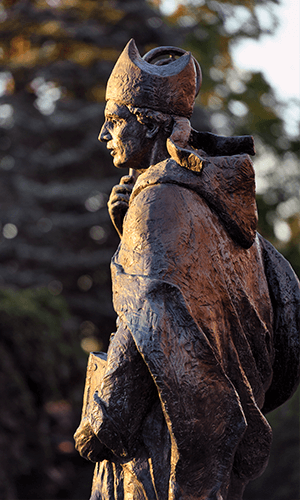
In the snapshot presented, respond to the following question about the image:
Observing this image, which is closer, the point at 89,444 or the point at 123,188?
the point at 89,444

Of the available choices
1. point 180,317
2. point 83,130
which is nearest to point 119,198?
point 180,317

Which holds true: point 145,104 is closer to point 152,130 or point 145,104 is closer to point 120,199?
point 152,130

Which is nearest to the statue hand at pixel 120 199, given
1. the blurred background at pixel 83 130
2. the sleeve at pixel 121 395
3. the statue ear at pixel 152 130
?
the statue ear at pixel 152 130

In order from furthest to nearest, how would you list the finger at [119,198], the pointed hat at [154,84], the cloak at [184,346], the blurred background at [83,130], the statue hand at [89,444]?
1. the blurred background at [83,130]
2. the finger at [119,198]
3. the pointed hat at [154,84]
4. the statue hand at [89,444]
5. the cloak at [184,346]

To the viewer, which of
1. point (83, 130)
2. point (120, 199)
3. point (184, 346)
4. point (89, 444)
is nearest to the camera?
point (184, 346)

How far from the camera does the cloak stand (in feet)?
5.90

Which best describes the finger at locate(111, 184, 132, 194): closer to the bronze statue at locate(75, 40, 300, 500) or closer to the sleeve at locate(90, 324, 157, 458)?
the bronze statue at locate(75, 40, 300, 500)

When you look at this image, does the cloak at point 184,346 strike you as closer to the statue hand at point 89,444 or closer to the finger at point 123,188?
the statue hand at point 89,444

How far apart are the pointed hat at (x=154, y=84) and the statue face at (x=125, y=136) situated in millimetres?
45

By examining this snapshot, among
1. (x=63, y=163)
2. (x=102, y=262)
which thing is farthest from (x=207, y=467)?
(x=63, y=163)

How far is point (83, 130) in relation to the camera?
9117 mm

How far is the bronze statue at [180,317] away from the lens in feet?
5.93

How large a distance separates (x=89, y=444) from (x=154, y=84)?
1299mm

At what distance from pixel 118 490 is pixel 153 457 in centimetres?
23
